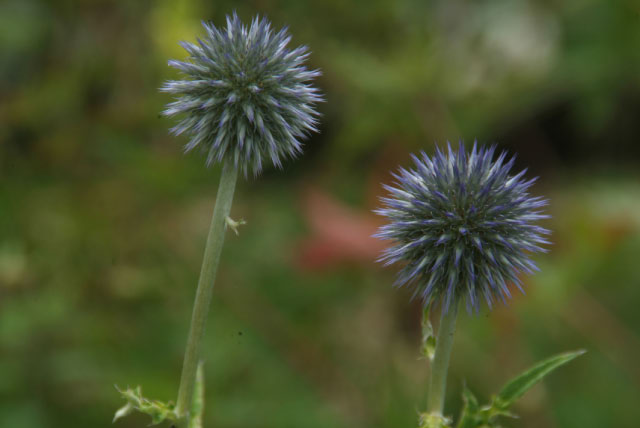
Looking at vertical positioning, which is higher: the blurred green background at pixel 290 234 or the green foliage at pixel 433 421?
the blurred green background at pixel 290 234

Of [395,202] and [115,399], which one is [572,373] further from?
[395,202]

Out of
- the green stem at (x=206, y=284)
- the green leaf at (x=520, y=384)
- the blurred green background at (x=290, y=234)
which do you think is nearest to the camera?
the green stem at (x=206, y=284)

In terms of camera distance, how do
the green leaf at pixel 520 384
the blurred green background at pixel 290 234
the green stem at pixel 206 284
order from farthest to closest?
1. the blurred green background at pixel 290 234
2. the green leaf at pixel 520 384
3. the green stem at pixel 206 284

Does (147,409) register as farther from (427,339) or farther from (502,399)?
(502,399)

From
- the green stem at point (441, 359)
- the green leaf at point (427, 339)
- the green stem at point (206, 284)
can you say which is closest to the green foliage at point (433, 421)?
the green stem at point (441, 359)

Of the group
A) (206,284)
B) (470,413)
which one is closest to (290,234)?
(470,413)

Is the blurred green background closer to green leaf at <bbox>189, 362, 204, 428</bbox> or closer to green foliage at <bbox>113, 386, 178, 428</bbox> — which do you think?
green leaf at <bbox>189, 362, 204, 428</bbox>

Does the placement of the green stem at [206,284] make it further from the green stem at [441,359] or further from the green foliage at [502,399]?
the green foliage at [502,399]
